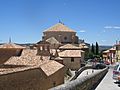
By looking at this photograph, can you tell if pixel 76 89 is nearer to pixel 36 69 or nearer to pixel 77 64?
pixel 36 69

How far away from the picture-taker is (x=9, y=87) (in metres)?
18.8

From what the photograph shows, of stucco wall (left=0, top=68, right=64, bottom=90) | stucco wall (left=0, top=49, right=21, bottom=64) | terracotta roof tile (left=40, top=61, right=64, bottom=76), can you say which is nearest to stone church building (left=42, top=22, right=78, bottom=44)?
stucco wall (left=0, top=49, right=21, bottom=64)

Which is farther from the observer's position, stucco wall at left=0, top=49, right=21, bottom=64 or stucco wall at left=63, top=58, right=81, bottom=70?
stucco wall at left=63, top=58, right=81, bottom=70

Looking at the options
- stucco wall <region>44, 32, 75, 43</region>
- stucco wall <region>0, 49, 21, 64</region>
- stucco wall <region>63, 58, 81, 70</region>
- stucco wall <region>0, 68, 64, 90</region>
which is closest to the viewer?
stucco wall <region>0, 68, 64, 90</region>

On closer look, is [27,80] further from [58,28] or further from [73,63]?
[58,28]

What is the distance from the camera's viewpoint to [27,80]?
2214cm

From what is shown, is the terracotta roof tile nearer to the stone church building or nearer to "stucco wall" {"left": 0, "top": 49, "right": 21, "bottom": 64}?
"stucco wall" {"left": 0, "top": 49, "right": 21, "bottom": 64}

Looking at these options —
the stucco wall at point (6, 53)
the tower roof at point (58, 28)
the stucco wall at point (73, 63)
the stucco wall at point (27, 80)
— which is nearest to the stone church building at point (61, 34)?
the tower roof at point (58, 28)

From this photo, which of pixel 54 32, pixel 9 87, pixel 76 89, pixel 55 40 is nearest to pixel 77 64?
pixel 55 40

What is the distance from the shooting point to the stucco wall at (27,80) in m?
18.3

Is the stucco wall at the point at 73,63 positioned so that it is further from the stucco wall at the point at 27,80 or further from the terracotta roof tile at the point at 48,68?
the stucco wall at the point at 27,80

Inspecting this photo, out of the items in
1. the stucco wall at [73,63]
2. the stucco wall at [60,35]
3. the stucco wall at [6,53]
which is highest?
the stucco wall at [60,35]

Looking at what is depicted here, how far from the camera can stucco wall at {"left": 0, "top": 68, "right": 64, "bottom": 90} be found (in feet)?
60.0

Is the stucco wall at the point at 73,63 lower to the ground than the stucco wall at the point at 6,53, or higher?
lower
